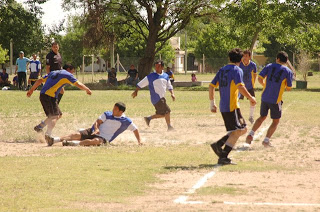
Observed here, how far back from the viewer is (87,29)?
4556 centimetres

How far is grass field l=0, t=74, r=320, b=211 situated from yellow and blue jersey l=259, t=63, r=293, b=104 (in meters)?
0.99

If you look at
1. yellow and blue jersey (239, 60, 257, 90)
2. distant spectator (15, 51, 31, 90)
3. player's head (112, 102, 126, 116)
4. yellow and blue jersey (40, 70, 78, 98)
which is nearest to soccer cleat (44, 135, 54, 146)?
yellow and blue jersey (40, 70, 78, 98)

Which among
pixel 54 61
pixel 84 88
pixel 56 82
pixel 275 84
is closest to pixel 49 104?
pixel 56 82

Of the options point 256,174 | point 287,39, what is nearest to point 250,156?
point 256,174

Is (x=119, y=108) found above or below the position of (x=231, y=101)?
below

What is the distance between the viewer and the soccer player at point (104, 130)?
43.6 feet

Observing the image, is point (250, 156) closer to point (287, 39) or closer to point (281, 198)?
point (281, 198)

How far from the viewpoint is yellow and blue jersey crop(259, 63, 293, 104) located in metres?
12.9

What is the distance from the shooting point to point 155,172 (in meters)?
10.1

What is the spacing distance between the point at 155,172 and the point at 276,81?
3909 millimetres

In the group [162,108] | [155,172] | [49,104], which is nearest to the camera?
[155,172]

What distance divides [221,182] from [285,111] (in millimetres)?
13676

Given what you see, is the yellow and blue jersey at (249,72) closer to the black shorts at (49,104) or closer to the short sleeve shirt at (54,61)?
the short sleeve shirt at (54,61)

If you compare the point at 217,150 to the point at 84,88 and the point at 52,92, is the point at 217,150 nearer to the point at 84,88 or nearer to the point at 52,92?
the point at 84,88
